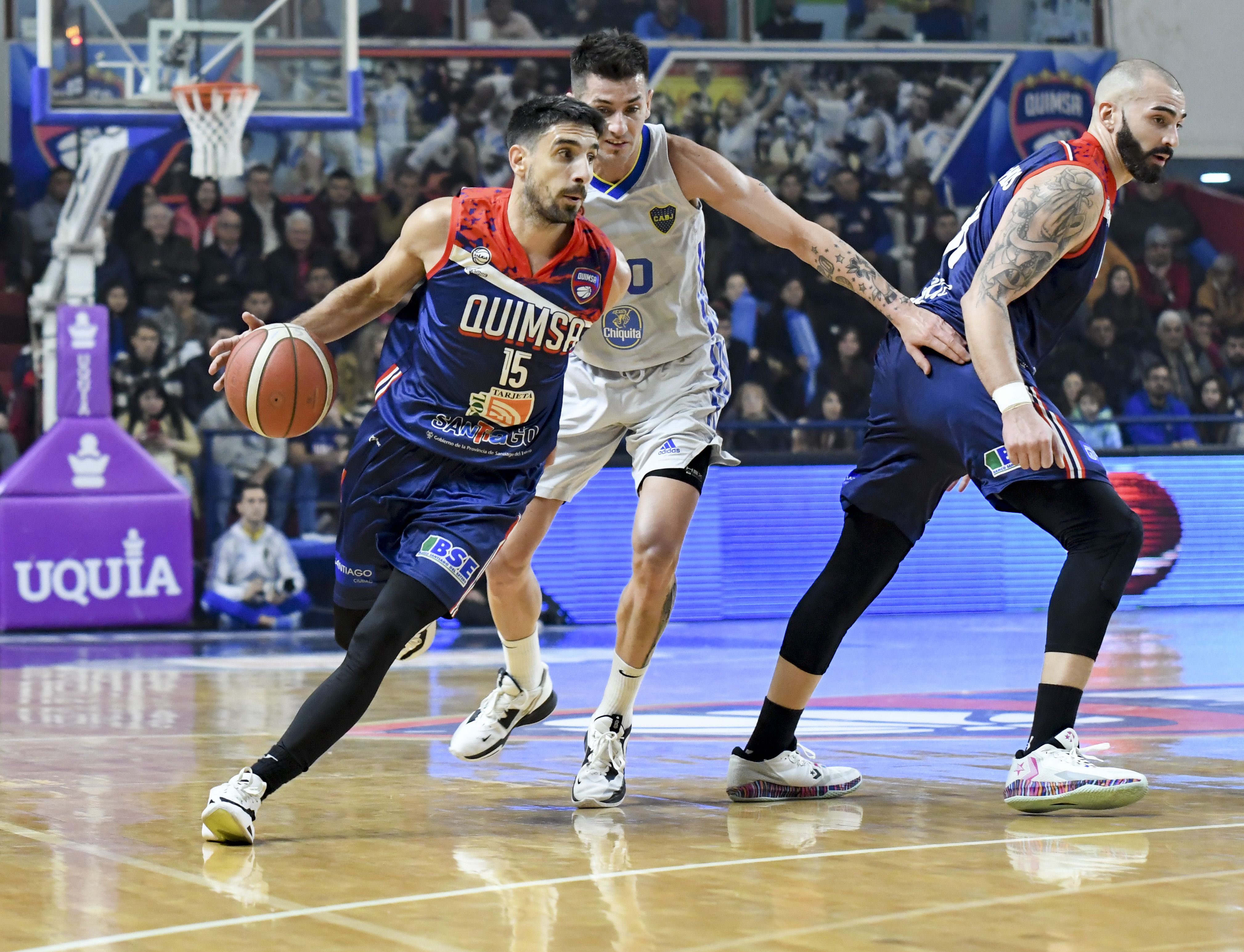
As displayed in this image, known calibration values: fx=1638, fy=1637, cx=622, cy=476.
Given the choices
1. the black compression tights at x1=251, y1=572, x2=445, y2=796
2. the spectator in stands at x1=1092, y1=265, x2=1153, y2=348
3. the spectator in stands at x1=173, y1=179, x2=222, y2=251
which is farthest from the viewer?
the spectator in stands at x1=1092, y1=265, x2=1153, y2=348

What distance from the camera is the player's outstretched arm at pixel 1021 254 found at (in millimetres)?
4473

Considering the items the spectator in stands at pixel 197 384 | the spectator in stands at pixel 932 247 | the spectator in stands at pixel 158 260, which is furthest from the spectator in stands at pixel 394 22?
the spectator in stands at pixel 932 247

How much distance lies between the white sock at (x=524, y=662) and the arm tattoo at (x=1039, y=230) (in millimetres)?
2007

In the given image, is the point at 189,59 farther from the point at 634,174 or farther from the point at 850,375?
the point at 634,174

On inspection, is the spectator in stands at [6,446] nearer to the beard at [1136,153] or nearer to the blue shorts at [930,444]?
the blue shorts at [930,444]

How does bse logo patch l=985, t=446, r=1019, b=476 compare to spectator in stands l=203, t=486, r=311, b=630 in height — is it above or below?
above

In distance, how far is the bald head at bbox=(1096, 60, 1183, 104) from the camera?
4.61 m

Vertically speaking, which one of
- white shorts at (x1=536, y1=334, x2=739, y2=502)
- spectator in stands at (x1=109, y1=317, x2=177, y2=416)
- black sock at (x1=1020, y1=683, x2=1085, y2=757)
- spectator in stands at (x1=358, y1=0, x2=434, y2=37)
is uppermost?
spectator in stands at (x1=358, y1=0, x2=434, y2=37)

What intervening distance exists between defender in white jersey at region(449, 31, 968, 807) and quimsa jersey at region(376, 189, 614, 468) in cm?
60

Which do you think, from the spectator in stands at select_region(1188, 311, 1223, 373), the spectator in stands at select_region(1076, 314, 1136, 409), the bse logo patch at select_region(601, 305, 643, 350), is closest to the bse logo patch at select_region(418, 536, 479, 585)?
the bse logo patch at select_region(601, 305, 643, 350)

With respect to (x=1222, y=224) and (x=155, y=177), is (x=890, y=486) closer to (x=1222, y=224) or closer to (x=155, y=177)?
(x=155, y=177)

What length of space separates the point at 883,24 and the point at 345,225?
21.2 feet

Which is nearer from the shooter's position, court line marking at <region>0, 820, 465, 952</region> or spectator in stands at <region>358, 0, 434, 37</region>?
court line marking at <region>0, 820, 465, 952</region>

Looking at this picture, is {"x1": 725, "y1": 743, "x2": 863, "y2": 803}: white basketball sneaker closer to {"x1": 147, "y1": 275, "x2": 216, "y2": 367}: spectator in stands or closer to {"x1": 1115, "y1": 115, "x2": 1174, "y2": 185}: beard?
{"x1": 1115, "y1": 115, "x2": 1174, "y2": 185}: beard
